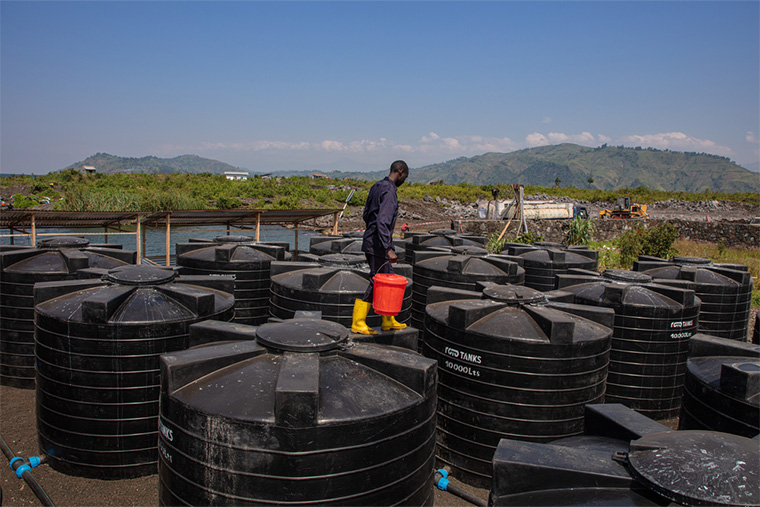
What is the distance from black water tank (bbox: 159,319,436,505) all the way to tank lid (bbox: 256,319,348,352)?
1 cm

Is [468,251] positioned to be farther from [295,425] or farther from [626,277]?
[295,425]

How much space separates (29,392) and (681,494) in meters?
8.91

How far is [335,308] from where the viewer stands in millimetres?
6945

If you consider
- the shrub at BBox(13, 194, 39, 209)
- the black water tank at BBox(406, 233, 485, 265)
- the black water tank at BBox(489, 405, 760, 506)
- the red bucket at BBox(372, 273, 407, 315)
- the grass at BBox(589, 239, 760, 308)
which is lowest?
the grass at BBox(589, 239, 760, 308)

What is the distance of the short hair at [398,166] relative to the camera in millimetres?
5270

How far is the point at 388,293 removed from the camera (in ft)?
14.6

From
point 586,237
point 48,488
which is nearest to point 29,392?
point 48,488

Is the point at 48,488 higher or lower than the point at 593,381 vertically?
lower

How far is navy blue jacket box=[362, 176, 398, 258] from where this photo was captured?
4.93m

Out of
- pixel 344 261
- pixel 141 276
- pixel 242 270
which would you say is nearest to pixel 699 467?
pixel 141 276

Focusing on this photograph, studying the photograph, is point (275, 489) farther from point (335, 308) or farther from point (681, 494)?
point (335, 308)

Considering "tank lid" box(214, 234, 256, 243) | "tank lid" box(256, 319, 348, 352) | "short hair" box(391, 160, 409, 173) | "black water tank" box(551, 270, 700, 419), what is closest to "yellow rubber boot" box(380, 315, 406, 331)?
"tank lid" box(256, 319, 348, 352)

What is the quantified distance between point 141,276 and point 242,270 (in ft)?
10.1

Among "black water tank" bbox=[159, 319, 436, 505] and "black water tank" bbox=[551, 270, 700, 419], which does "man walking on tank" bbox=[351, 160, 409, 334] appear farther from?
"black water tank" bbox=[551, 270, 700, 419]
